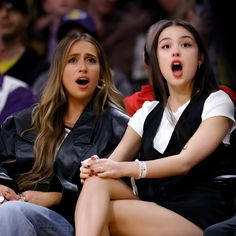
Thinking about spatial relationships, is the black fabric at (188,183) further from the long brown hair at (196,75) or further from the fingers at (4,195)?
the fingers at (4,195)

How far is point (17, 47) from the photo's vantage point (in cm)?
645

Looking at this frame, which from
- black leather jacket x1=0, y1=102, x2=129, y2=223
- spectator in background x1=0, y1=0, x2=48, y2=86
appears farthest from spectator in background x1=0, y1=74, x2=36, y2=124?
black leather jacket x1=0, y1=102, x2=129, y2=223

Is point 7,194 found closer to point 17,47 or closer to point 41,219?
point 41,219

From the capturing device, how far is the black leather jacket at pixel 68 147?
14.4ft

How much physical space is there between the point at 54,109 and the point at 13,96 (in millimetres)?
987

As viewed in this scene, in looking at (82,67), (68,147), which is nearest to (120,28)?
(82,67)

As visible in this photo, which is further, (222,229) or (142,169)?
(142,169)

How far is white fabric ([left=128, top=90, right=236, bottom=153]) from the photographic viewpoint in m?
4.06

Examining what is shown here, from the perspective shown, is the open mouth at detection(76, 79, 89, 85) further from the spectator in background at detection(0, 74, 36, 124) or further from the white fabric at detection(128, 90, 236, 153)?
the spectator in background at detection(0, 74, 36, 124)

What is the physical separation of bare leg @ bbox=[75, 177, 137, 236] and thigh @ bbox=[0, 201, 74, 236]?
22cm

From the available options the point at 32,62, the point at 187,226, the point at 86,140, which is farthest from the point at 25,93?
the point at 187,226

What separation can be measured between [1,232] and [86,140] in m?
0.77

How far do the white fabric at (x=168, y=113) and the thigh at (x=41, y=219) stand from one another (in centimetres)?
60

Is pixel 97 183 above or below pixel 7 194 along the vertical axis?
above
